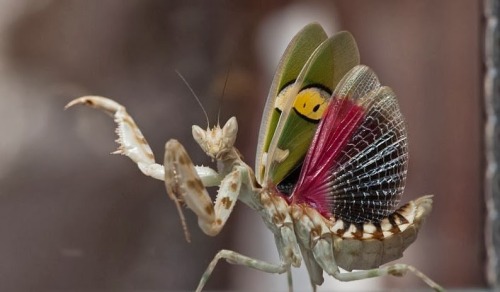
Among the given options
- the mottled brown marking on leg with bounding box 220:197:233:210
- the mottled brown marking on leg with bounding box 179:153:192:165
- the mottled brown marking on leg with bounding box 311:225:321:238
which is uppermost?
the mottled brown marking on leg with bounding box 179:153:192:165

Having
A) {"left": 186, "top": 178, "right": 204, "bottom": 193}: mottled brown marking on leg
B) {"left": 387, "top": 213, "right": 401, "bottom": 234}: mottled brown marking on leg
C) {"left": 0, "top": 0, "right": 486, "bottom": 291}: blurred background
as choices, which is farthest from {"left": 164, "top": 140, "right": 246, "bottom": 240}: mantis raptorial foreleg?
{"left": 0, "top": 0, "right": 486, "bottom": 291}: blurred background

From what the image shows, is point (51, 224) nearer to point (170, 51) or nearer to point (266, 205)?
point (170, 51)

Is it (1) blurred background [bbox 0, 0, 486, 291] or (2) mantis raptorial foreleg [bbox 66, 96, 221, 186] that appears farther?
(1) blurred background [bbox 0, 0, 486, 291]

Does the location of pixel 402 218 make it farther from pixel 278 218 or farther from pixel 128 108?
pixel 128 108

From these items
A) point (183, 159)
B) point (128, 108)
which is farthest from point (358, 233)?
point (128, 108)

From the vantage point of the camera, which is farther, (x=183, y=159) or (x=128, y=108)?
(x=128, y=108)

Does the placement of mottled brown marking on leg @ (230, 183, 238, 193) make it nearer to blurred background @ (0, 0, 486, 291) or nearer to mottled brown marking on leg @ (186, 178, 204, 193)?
mottled brown marking on leg @ (186, 178, 204, 193)

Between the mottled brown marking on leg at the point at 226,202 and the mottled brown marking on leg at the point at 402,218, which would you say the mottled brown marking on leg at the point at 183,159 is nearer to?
the mottled brown marking on leg at the point at 226,202

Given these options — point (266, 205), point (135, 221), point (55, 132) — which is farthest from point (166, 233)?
point (266, 205)
